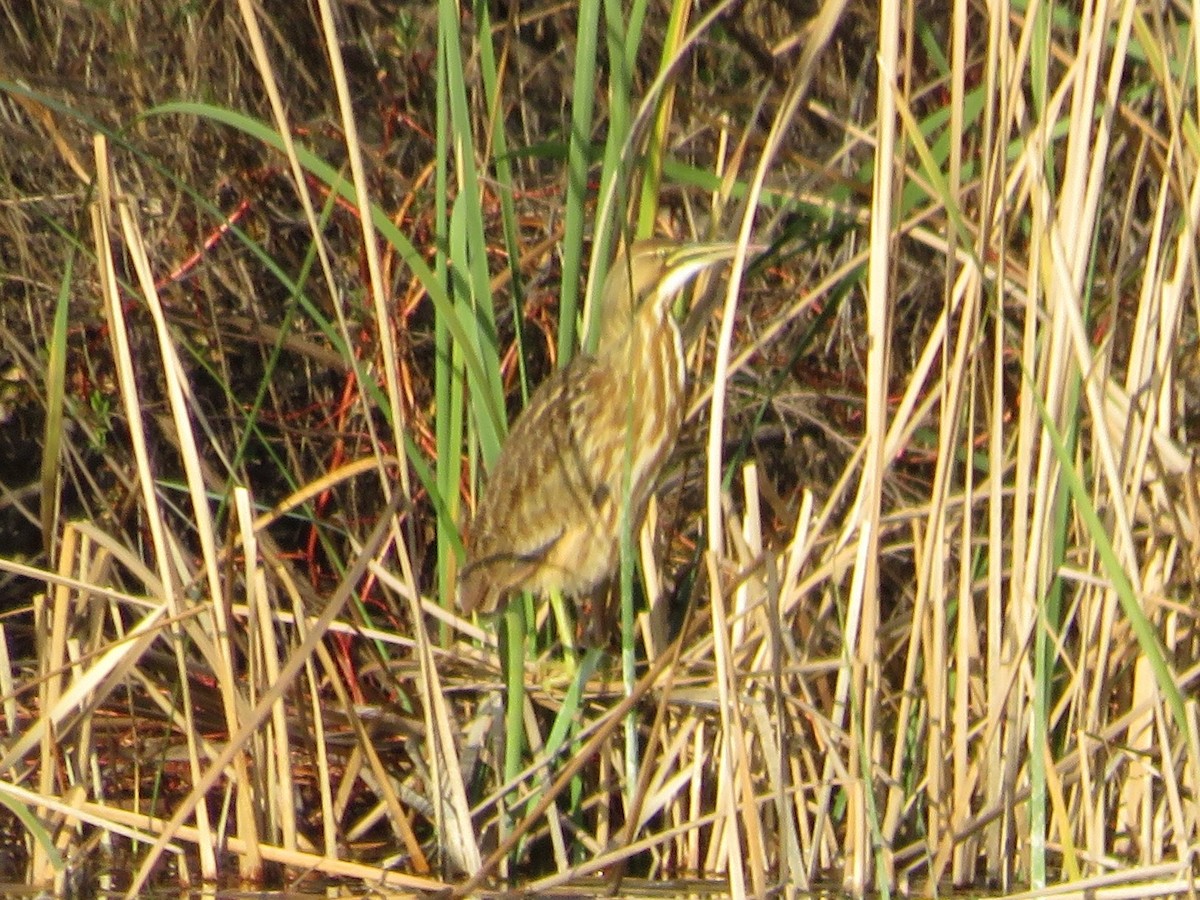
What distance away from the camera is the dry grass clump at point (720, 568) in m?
2.28

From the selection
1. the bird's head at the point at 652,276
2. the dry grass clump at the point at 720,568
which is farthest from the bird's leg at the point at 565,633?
the bird's head at the point at 652,276

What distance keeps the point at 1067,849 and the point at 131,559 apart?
4.26 ft

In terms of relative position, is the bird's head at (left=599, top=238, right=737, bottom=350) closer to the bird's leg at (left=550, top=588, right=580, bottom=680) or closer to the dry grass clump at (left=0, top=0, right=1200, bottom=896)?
the dry grass clump at (left=0, top=0, right=1200, bottom=896)

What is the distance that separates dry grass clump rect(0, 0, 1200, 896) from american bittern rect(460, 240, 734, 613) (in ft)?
0.22

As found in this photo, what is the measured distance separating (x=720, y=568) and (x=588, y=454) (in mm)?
839

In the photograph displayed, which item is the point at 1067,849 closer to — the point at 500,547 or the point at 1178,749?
the point at 1178,749

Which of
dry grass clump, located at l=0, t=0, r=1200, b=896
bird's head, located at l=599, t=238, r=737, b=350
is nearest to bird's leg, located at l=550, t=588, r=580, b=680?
dry grass clump, located at l=0, t=0, r=1200, b=896

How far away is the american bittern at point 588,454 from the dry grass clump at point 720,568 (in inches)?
2.6

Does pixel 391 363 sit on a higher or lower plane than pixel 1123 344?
higher

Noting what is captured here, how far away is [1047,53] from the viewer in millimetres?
2246

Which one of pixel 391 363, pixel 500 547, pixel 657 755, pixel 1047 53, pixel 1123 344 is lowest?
pixel 657 755

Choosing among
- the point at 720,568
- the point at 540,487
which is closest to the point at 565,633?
the point at 540,487

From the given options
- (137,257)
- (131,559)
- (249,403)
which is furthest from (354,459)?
(137,257)

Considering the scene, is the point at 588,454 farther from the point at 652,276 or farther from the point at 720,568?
the point at 720,568
